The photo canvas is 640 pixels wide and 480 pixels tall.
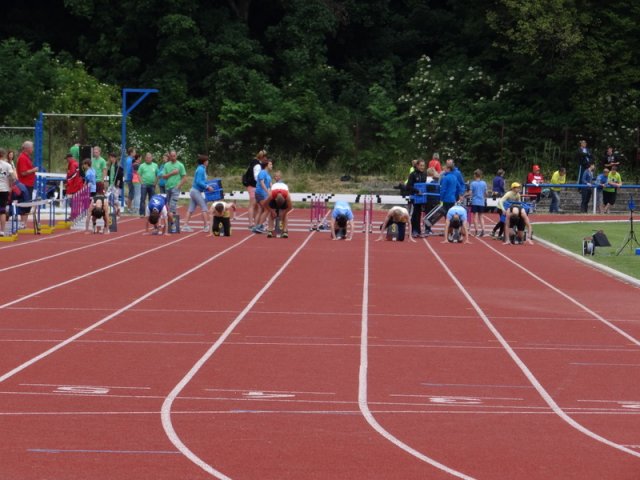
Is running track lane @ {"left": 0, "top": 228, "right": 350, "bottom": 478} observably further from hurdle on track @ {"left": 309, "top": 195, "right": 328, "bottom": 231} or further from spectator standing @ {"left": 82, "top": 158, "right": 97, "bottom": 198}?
spectator standing @ {"left": 82, "top": 158, "right": 97, "bottom": 198}

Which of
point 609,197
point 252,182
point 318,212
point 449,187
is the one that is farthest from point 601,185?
point 252,182

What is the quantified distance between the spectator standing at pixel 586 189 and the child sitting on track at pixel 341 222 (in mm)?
14574

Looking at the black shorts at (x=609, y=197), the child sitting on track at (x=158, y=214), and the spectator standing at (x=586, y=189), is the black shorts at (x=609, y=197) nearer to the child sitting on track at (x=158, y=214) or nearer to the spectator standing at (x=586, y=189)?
the spectator standing at (x=586, y=189)

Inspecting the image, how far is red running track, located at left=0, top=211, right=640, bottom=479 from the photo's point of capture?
7.67m

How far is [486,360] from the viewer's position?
11.7 m

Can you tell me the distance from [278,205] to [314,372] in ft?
50.5

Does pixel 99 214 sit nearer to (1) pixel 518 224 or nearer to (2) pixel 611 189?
(1) pixel 518 224

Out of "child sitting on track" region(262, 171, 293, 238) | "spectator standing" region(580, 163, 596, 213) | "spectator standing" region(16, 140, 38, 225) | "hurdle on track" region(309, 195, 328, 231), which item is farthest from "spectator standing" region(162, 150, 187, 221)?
"spectator standing" region(580, 163, 596, 213)

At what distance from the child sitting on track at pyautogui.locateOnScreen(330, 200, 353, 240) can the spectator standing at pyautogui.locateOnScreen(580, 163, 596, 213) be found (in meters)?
14.6

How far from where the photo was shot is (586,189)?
39719 mm

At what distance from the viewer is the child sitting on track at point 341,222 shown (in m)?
26.8

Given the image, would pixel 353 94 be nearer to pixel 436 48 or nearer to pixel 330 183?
pixel 436 48

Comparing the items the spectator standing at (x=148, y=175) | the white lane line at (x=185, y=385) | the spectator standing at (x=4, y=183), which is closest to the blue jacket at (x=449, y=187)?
the spectator standing at (x=148, y=175)

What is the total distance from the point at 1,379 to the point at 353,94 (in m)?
46.5
